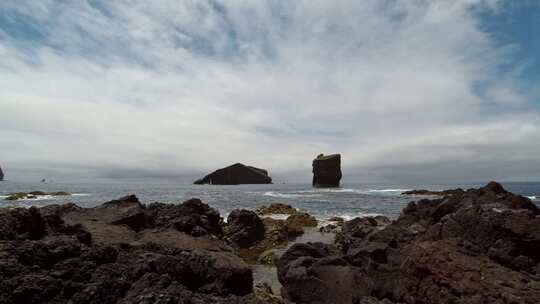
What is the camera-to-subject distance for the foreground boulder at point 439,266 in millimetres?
9297

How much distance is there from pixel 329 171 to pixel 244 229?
142 metres

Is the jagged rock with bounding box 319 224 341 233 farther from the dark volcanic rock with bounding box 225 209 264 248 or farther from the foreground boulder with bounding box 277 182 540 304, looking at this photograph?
the foreground boulder with bounding box 277 182 540 304

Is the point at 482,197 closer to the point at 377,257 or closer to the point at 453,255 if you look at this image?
the point at 377,257

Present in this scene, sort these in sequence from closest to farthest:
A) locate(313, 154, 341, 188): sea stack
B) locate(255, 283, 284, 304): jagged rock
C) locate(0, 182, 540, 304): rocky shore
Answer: locate(0, 182, 540, 304): rocky shore, locate(255, 283, 284, 304): jagged rock, locate(313, 154, 341, 188): sea stack

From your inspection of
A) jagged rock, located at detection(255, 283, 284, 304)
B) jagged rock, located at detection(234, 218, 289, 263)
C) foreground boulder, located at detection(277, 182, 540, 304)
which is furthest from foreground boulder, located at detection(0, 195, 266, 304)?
jagged rock, located at detection(234, 218, 289, 263)

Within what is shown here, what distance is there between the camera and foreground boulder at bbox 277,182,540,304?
366 inches

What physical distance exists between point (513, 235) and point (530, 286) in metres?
6.01

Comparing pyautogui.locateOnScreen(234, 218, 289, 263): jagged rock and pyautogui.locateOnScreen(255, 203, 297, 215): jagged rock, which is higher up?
pyautogui.locateOnScreen(255, 203, 297, 215): jagged rock

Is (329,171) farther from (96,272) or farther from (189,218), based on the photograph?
(96,272)

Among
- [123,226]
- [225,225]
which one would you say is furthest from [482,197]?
[123,226]

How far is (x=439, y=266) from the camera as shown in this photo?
9945mm

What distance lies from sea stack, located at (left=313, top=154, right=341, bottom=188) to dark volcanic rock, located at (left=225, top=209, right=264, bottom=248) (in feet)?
461

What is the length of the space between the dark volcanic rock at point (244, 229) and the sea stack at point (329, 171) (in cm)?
14039

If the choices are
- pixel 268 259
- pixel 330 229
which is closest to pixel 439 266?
pixel 268 259
